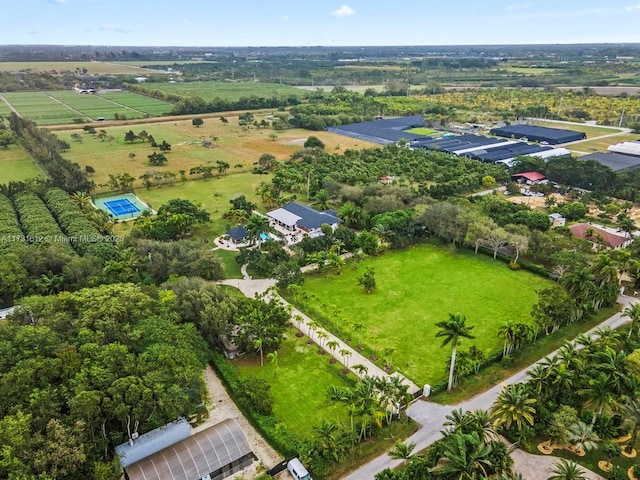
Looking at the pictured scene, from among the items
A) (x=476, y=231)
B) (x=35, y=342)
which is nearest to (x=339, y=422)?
(x=35, y=342)

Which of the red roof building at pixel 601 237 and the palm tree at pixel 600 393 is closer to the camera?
the palm tree at pixel 600 393

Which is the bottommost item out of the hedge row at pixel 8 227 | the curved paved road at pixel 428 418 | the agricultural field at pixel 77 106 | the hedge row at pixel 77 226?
the curved paved road at pixel 428 418

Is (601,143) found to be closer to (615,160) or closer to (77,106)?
(615,160)

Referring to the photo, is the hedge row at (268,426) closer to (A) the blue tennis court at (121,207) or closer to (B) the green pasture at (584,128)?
(A) the blue tennis court at (121,207)

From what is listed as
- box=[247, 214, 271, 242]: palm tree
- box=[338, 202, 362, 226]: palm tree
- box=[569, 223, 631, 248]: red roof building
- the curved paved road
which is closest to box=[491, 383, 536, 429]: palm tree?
the curved paved road

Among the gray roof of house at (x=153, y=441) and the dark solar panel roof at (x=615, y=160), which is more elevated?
the dark solar panel roof at (x=615, y=160)

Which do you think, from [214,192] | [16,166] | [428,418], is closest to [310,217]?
[214,192]

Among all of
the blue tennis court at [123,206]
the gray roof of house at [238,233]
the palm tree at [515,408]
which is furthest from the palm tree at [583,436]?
the blue tennis court at [123,206]
